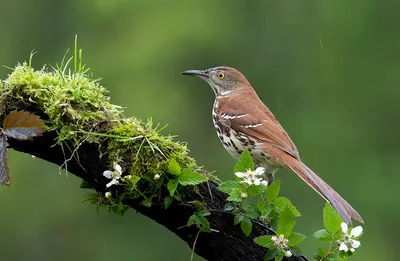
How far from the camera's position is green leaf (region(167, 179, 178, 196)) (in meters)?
3.47

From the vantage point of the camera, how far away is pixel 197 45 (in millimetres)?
13305

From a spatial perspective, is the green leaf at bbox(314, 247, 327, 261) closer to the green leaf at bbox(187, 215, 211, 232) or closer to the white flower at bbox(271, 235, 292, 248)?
the white flower at bbox(271, 235, 292, 248)

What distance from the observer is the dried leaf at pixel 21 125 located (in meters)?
2.99

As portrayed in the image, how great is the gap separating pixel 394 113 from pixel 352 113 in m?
0.60

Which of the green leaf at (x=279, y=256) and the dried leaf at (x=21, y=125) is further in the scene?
the green leaf at (x=279, y=256)

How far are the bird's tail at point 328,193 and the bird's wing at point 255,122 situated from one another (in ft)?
0.49

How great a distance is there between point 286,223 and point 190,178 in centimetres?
39

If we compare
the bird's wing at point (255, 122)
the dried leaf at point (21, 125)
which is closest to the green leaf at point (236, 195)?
the dried leaf at point (21, 125)

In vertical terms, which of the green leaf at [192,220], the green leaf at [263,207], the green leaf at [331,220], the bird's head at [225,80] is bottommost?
the bird's head at [225,80]

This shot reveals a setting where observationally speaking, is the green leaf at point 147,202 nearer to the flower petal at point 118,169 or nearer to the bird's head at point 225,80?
the flower petal at point 118,169

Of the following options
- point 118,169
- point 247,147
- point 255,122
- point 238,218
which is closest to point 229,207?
point 238,218

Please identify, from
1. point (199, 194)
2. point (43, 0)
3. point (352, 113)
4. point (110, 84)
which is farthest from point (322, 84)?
point (199, 194)

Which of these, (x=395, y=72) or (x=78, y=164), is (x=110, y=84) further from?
(x=78, y=164)

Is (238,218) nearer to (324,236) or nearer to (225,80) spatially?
(324,236)
